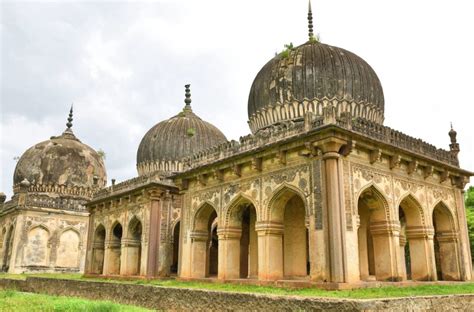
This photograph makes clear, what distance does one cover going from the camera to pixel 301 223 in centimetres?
1459

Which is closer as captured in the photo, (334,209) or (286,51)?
(334,209)

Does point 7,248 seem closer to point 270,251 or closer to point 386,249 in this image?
point 270,251

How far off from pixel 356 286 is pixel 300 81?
795 centimetres

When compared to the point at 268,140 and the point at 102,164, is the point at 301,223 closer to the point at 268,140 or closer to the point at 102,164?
the point at 268,140

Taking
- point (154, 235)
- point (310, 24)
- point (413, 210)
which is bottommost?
point (154, 235)

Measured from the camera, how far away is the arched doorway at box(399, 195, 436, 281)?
44.8 feet

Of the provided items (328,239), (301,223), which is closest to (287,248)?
(301,223)

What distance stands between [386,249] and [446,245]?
4.20 m

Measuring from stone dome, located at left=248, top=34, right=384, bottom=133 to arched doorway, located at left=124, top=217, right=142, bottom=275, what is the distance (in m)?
7.09

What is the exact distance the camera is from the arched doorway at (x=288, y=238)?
12930mm

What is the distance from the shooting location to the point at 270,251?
42.2 feet

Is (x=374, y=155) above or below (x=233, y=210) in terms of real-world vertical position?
above

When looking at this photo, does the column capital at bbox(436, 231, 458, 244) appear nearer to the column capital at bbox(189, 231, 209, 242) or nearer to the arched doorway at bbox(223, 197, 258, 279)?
the arched doorway at bbox(223, 197, 258, 279)

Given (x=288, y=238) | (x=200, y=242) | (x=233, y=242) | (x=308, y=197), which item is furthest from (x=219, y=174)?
(x=308, y=197)
